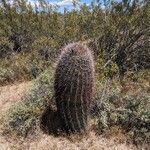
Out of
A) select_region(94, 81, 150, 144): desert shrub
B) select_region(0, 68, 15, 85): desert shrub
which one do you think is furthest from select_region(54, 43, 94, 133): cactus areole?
select_region(0, 68, 15, 85): desert shrub

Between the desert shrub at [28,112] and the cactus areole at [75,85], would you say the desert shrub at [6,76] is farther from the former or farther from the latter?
the cactus areole at [75,85]

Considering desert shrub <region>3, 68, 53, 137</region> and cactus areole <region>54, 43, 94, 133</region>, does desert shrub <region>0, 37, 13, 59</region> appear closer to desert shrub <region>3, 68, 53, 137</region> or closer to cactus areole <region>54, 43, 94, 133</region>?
desert shrub <region>3, 68, 53, 137</region>

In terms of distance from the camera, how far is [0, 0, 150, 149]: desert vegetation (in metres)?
7.79

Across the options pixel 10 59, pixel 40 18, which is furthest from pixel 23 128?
pixel 40 18

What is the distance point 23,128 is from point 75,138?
0.97 metres

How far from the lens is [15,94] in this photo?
33.9 ft

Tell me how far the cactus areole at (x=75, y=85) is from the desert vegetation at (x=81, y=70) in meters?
0.02

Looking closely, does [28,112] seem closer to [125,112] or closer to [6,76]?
[125,112]

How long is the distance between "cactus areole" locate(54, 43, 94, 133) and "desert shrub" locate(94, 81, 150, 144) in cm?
51

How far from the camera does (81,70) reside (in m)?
7.58

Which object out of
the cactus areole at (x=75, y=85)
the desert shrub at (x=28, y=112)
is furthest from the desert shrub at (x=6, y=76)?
the cactus areole at (x=75, y=85)

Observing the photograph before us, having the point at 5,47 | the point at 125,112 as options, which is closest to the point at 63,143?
the point at 125,112

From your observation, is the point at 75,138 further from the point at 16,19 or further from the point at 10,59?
the point at 16,19

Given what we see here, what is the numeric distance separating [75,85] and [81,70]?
0.28 meters
